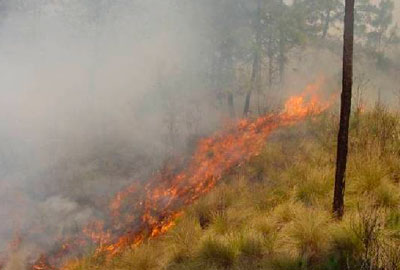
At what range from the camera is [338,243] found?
468 centimetres

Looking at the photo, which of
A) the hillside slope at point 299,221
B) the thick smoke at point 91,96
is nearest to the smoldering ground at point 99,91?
the thick smoke at point 91,96

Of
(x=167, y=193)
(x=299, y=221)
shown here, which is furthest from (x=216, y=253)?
(x=167, y=193)

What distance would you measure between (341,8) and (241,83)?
20.7m

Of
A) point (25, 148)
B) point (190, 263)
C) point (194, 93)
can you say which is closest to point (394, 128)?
point (190, 263)

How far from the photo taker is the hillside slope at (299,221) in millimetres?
4570

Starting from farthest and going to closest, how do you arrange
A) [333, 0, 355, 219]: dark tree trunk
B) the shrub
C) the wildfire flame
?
the wildfire flame
the shrub
[333, 0, 355, 219]: dark tree trunk

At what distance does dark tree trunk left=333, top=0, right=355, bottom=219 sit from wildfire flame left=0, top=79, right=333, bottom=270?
360 centimetres

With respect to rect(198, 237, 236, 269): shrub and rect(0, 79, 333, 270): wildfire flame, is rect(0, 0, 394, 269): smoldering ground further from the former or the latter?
rect(198, 237, 236, 269): shrub

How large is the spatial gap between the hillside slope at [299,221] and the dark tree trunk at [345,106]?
0.81 ft

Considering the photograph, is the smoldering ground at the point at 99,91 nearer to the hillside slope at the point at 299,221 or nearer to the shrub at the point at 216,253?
the hillside slope at the point at 299,221

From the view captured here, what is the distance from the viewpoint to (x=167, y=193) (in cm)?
1145

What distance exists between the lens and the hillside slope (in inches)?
180

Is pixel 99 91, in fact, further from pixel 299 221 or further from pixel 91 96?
pixel 299 221

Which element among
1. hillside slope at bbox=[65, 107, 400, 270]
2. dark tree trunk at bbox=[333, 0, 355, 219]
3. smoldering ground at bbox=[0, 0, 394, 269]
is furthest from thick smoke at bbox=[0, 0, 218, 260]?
dark tree trunk at bbox=[333, 0, 355, 219]
